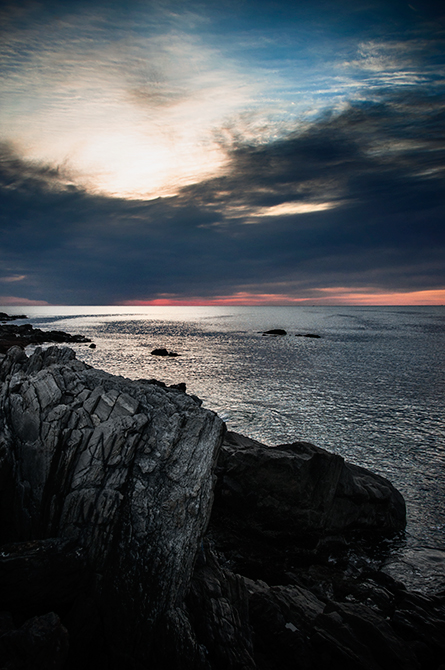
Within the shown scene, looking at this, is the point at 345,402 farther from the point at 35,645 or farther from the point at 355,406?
the point at 35,645

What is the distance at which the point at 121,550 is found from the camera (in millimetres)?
8375

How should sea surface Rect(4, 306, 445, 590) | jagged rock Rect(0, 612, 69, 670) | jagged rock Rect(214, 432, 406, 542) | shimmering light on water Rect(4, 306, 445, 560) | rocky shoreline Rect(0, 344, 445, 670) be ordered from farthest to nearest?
shimmering light on water Rect(4, 306, 445, 560) → sea surface Rect(4, 306, 445, 590) → jagged rock Rect(214, 432, 406, 542) → rocky shoreline Rect(0, 344, 445, 670) → jagged rock Rect(0, 612, 69, 670)

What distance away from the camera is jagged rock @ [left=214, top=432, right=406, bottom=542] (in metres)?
13.4

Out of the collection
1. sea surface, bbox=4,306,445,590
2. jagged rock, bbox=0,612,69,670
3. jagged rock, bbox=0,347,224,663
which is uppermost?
jagged rock, bbox=0,347,224,663

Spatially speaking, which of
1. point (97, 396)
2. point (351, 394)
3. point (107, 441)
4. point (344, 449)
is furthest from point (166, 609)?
point (351, 394)

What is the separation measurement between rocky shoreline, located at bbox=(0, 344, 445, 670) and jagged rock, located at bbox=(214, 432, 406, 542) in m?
1.01

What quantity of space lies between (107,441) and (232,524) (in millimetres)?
7056

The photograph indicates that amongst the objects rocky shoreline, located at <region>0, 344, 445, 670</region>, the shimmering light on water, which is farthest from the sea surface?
rocky shoreline, located at <region>0, 344, 445, 670</region>

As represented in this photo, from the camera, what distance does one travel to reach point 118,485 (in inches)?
357

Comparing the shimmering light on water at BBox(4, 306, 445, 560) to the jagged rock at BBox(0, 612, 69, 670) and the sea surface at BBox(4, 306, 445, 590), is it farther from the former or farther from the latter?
the jagged rock at BBox(0, 612, 69, 670)

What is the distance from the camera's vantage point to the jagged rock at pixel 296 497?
44.1 ft

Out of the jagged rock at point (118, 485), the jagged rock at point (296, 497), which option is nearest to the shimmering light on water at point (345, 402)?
the jagged rock at point (296, 497)

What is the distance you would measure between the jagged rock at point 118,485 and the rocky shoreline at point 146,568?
3cm

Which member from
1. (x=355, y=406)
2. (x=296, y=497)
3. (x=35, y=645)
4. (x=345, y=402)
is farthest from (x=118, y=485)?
(x=345, y=402)
